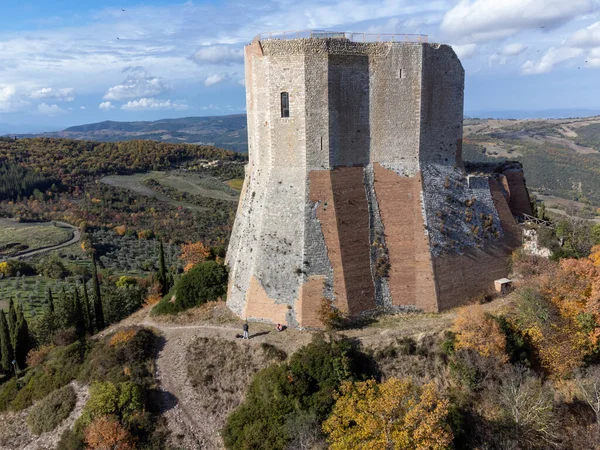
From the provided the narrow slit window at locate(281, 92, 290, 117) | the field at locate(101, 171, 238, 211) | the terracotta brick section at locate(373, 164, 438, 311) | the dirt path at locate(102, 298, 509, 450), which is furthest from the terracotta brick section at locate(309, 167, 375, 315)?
the field at locate(101, 171, 238, 211)

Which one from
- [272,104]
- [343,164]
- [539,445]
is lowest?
[539,445]

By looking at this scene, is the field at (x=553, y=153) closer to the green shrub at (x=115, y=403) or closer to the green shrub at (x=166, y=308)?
the green shrub at (x=166, y=308)

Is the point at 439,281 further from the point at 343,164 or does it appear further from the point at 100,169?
the point at 100,169

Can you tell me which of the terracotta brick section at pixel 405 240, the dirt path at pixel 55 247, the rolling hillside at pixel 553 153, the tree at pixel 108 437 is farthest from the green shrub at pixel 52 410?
the rolling hillside at pixel 553 153

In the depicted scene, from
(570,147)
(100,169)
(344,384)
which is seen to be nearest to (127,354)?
(344,384)

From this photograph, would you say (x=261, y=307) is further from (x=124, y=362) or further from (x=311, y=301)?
(x=124, y=362)

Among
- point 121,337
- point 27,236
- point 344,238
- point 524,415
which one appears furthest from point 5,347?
point 27,236
